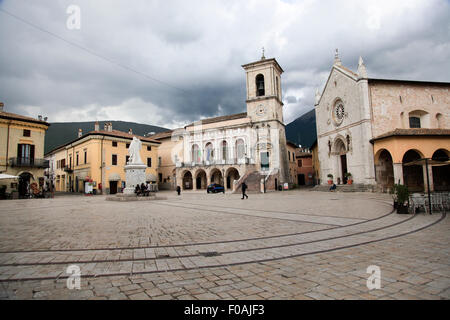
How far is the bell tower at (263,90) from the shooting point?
38188mm

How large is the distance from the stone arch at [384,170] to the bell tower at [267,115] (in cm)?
1431

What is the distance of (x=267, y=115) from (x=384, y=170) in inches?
738

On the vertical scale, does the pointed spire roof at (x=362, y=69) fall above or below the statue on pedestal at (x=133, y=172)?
above

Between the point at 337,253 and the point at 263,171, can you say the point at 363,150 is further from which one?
the point at 337,253

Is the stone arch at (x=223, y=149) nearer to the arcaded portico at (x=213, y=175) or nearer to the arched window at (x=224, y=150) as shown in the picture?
the arched window at (x=224, y=150)

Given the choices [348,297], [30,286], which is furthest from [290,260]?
[30,286]

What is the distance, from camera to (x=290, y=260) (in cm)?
418

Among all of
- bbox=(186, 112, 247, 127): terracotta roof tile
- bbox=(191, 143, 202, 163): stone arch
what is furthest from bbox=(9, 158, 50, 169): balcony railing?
bbox=(186, 112, 247, 127): terracotta roof tile

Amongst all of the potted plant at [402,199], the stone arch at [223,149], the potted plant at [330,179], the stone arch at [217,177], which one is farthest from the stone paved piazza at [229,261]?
the stone arch at [223,149]

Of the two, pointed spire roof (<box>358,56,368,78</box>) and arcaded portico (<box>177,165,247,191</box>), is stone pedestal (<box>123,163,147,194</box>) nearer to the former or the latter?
arcaded portico (<box>177,165,247,191</box>)

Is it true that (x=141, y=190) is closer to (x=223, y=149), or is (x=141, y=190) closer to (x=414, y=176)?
(x=223, y=149)

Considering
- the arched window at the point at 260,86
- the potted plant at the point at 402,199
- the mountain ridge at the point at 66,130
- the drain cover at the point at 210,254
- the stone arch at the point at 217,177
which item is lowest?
the drain cover at the point at 210,254

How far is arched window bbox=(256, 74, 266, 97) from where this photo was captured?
3969 centimetres

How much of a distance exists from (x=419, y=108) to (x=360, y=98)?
6.60 meters
